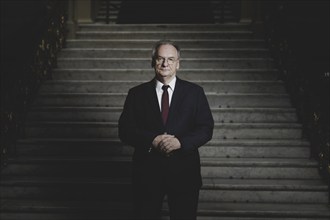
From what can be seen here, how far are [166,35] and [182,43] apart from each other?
0.43m

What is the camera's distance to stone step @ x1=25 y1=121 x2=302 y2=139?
6.35 metres

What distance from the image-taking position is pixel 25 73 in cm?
685

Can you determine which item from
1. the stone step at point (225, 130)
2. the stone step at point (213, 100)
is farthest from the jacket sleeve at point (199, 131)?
the stone step at point (213, 100)

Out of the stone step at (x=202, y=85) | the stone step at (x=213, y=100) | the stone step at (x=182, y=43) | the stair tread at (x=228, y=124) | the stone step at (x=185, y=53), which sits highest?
the stone step at (x=182, y=43)

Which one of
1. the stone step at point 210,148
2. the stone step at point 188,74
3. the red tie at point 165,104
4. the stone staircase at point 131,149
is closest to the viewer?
the red tie at point 165,104

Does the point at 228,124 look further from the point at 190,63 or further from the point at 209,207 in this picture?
the point at 190,63

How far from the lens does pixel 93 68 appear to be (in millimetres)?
7957

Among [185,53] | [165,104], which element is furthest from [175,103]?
[185,53]

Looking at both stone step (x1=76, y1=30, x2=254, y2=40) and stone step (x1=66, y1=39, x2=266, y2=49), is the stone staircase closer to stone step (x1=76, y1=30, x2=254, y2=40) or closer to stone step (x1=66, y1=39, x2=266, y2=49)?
stone step (x1=66, y1=39, x2=266, y2=49)

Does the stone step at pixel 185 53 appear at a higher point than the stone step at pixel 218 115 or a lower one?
higher

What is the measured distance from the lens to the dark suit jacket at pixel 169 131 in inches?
130

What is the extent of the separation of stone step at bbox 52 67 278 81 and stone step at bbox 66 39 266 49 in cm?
95

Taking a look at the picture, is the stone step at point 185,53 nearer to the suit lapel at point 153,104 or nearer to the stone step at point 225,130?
the stone step at point 225,130

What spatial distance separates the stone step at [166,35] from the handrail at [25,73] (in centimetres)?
64
